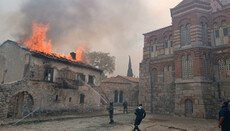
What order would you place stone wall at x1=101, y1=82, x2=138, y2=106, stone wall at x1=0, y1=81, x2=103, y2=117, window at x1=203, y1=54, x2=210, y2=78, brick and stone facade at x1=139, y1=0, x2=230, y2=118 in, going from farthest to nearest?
stone wall at x1=101, y1=82, x2=138, y2=106 → window at x1=203, y1=54, x2=210, y2=78 → brick and stone facade at x1=139, y1=0, x2=230, y2=118 → stone wall at x1=0, y1=81, x2=103, y2=117

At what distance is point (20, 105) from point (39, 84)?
8.33ft

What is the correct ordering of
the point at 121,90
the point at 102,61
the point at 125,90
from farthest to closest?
the point at 102,61
the point at 125,90
the point at 121,90

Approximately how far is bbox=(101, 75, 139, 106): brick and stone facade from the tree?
13.2 meters

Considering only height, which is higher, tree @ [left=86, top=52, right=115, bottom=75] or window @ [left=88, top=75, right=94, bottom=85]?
tree @ [left=86, top=52, right=115, bottom=75]

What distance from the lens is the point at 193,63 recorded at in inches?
728

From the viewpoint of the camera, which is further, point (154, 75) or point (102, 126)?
point (154, 75)

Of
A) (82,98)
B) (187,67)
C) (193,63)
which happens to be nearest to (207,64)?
(193,63)

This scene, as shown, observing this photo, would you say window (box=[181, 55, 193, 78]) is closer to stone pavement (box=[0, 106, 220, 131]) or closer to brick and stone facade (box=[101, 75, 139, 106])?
stone pavement (box=[0, 106, 220, 131])

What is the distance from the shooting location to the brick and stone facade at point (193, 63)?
17688 mm

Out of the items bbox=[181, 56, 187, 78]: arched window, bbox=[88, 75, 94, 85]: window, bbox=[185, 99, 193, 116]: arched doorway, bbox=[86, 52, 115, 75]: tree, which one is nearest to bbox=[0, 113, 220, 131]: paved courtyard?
bbox=[185, 99, 193, 116]: arched doorway

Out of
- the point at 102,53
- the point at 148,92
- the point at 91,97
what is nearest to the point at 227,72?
A: the point at 148,92

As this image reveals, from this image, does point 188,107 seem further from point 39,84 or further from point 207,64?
point 39,84

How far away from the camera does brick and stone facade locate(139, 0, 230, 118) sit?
17688mm

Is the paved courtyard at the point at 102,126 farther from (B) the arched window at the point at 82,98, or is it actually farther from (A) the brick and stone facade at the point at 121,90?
(A) the brick and stone facade at the point at 121,90
